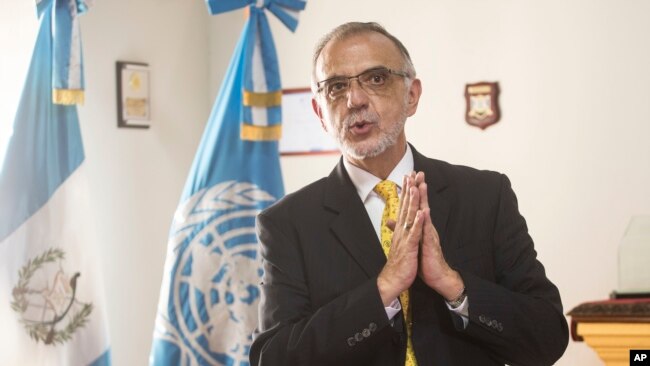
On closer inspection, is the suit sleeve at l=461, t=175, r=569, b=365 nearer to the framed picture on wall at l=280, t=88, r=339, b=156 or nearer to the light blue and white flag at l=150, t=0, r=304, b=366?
the light blue and white flag at l=150, t=0, r=304, b=366

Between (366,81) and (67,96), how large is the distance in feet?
6.27

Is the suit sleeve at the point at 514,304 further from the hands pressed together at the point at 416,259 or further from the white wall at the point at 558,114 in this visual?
the white wall at the point at 558,114

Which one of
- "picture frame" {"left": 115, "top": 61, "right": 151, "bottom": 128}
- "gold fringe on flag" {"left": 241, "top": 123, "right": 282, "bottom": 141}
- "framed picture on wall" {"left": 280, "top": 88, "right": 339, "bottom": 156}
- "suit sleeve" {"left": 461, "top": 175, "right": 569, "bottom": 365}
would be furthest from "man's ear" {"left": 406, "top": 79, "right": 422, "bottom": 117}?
"picture frame" {"left": 115, "top": 61, "right": 151, "bottom": 128}

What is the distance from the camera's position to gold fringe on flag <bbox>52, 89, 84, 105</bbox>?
3420 mm

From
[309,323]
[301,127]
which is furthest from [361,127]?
[301,127]

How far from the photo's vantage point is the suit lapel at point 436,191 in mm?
1815

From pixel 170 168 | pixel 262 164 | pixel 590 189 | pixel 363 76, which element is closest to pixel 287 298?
pixel 363 76

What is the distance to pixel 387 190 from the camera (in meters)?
1.86

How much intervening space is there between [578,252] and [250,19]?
1.67 meters

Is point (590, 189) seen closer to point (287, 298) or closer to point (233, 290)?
point (233, 290)

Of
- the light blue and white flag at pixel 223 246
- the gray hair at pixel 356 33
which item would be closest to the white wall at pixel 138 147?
the light blue and white flag at pixel 223 246

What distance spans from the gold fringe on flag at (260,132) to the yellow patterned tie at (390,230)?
1.70 m

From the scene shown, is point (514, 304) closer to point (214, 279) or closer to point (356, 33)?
point (356, 33)

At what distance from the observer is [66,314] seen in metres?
3.44
